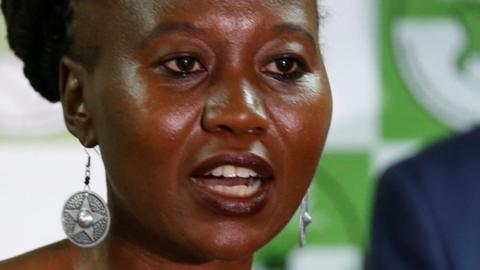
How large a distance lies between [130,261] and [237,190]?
0.60ft

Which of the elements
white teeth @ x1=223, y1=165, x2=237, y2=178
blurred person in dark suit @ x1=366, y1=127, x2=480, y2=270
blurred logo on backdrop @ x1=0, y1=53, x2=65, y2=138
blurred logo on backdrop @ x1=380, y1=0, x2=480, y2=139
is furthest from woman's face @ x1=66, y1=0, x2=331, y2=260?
blurred logo on backdrop @ x1=380, y1=0, x2=480, y2=139

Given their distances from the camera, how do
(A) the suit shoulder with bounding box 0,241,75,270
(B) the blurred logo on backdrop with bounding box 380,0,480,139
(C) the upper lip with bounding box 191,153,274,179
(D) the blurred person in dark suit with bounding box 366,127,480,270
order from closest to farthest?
1. (C) the upper lip with bounding box 191,153,274,179
2. (A) the suit shoulder with bounding box 0,241,75,270
3. (D) the blurred person in dark suit with bounding box 366,127,480,270
4. (B) the blurred logo on backdrop with bounding box 380,0,480,139

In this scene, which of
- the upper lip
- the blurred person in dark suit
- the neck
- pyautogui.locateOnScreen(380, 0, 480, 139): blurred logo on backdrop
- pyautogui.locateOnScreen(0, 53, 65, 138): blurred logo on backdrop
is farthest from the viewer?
pyautogui.locateOnScreen(380, 0, 480, 139): blurred logo on backdrop

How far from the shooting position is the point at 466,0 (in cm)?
267

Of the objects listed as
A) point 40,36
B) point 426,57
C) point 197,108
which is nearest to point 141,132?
point 197,108

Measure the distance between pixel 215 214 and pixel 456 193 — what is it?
66 centimetres

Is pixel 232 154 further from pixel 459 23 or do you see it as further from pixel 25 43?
pixel 459 23

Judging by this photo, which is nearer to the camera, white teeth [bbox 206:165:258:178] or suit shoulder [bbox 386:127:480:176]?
white teeth [bbox 206:165:258:178]

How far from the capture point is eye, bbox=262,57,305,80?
1267mm

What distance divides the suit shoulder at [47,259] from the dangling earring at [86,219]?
0.23 feet

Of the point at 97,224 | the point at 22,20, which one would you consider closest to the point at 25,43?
the point at 22,20

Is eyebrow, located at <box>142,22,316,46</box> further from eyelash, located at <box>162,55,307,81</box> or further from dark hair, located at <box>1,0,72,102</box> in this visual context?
dark hair, located at <box>1,0,72,102</box>

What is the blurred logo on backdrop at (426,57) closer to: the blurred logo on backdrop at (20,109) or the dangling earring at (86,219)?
the blurred logo on backdrop at (20,109)

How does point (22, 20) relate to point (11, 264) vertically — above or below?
above
